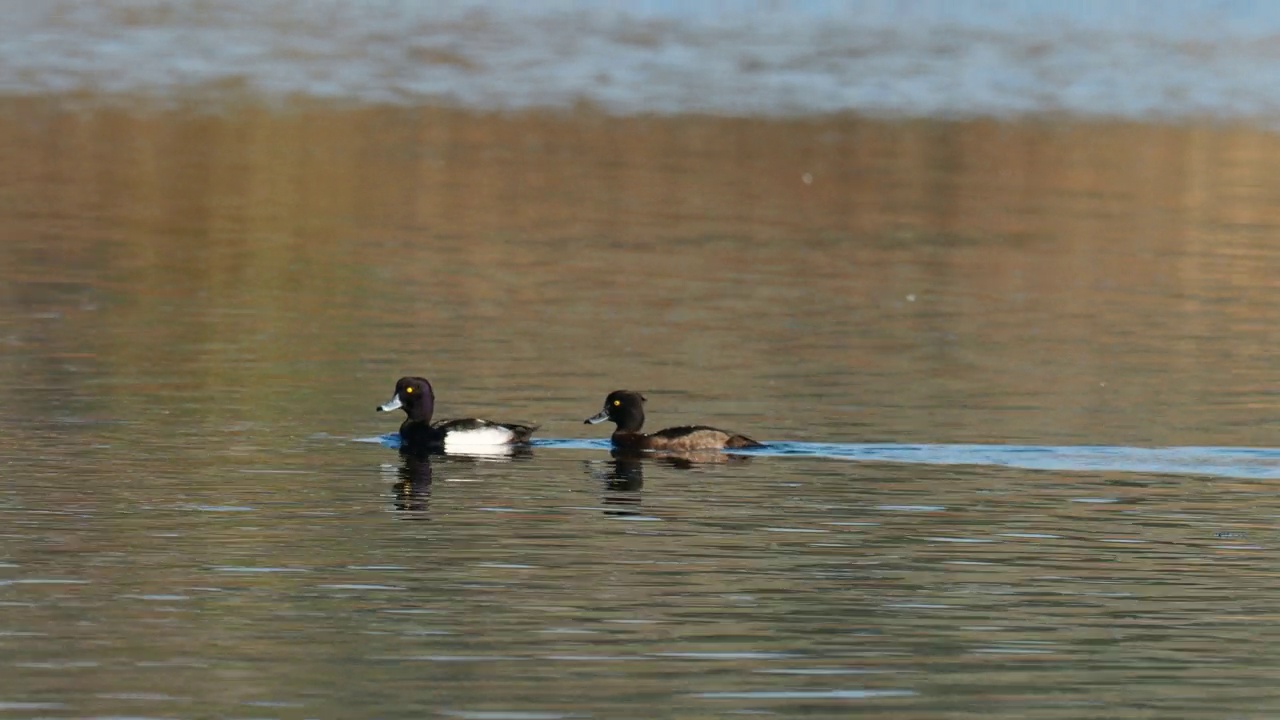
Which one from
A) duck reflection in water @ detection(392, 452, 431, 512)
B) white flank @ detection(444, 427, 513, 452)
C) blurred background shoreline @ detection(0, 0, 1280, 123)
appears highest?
blurred background shoreline @ detection(0, 0, 1280, 123)

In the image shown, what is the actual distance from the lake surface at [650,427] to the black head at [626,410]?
0.97 ft

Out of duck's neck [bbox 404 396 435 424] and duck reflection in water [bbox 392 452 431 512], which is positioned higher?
duck's neck [bbox 404 396 435 424]

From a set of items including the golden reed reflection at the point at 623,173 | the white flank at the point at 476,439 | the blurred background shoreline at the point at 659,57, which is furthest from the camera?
the blurred background shoreline at the point at 659,57

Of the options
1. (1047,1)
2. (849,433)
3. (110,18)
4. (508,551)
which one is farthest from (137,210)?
(1047,1)

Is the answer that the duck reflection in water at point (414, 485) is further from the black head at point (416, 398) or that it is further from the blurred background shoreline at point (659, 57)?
the blurred background shoreline at point (659, 57)

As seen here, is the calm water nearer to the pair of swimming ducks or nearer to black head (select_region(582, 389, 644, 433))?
the pair of swimming ducks

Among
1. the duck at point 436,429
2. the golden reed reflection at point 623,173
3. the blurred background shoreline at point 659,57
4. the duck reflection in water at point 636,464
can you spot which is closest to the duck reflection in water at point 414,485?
the duck at point 436,429

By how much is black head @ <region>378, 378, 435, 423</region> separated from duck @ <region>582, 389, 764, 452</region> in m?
1.09

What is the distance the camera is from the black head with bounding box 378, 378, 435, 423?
18.0m

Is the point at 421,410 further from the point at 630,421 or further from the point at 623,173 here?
the point at 623,173

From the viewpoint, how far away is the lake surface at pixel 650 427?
11.3 meters

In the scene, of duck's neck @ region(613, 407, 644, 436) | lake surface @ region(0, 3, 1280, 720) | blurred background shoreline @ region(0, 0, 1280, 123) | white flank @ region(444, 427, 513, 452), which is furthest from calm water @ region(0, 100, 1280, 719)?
blurred background shoreline @ region(0, 0, 1280, 123)

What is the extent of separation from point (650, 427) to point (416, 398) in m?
1.84

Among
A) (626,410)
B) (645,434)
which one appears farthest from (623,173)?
(645,434)
